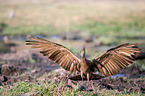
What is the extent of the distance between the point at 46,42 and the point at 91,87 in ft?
5.98

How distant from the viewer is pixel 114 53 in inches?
212

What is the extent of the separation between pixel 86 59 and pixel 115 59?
2.32ft

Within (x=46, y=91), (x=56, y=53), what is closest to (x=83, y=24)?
(x=56, y=53)

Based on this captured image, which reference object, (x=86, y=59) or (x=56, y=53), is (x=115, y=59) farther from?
(x=56, y=53)

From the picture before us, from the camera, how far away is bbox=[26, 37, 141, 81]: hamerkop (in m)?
5.40

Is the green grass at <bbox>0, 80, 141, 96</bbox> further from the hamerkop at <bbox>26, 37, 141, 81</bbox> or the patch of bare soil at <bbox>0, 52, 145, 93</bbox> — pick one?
the hamerkop at <bbox>26, 37, 141, 81</bbox>

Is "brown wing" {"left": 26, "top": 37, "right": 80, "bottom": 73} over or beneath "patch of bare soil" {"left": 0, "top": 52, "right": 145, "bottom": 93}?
over

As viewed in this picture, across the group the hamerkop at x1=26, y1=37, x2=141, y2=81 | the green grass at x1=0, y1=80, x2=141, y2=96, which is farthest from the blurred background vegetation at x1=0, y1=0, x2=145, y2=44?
the green grass at x1=0, y1=80, x2=141, y2=96

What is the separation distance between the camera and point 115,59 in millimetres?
5500

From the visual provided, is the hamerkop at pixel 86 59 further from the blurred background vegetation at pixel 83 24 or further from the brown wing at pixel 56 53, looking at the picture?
the blurred background vegetation at pixel 83 24

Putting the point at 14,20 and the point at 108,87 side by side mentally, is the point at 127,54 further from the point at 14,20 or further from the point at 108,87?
the point at 14,20

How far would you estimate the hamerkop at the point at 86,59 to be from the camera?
5.40 m

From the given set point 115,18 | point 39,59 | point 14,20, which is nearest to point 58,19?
point 14,20

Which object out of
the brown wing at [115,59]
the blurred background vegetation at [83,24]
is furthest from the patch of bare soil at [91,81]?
the blurred background vegetation at [83,24]
